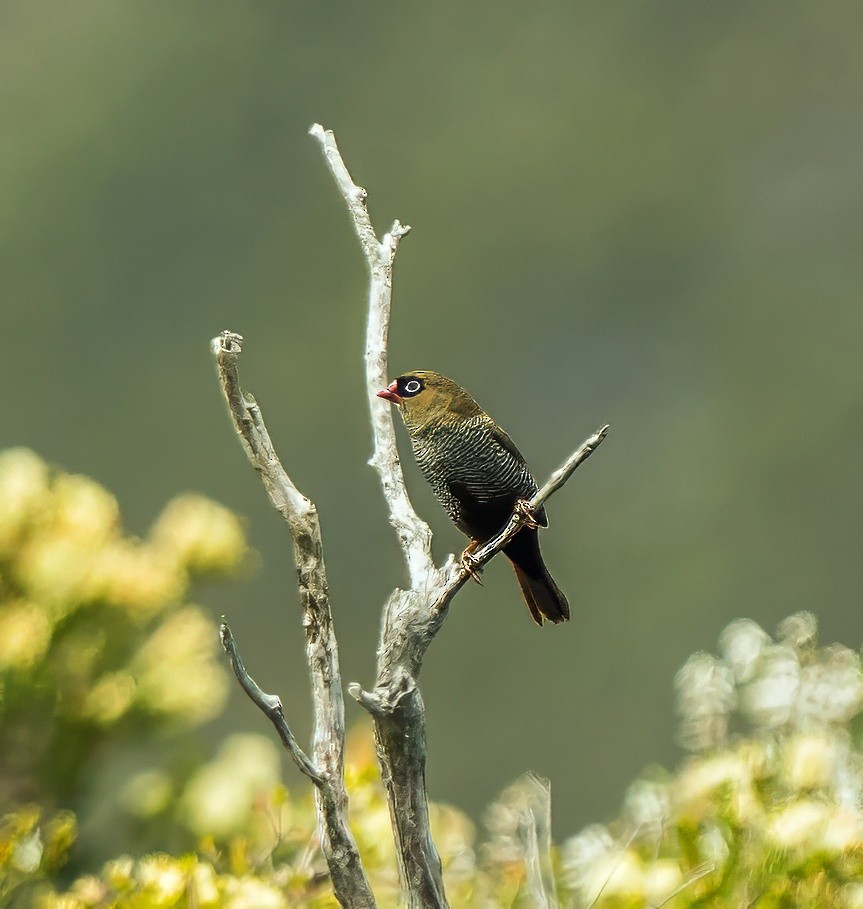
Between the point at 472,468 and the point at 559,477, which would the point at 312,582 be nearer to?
the point at 559,477

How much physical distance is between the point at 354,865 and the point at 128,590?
0.83m

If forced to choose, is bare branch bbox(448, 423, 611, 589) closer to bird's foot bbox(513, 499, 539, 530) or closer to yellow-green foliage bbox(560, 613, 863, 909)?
bird's foot bbox(513, 499, 539, 530)

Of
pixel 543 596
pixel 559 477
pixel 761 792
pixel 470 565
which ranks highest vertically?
pixel 559 477

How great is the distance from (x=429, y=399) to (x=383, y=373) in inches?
3.6

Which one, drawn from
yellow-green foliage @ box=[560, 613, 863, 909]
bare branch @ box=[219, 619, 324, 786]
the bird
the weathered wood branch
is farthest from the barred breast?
bare branch @ box=[219, 619, 324, 786]

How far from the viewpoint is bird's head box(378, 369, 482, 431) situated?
1.64 metres

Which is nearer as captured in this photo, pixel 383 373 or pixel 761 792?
pixel 761 792

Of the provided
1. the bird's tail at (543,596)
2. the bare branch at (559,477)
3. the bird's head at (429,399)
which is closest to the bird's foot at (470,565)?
the bare branch at (559,477)

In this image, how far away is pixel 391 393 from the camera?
160cm

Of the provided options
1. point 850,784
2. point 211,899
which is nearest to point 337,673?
point 211,899

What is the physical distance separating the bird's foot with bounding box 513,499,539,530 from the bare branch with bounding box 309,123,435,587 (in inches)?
5.2

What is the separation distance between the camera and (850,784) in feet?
4.73

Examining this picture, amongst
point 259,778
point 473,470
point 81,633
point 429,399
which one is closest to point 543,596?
point 473,470

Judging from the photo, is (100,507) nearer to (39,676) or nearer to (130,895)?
(39,676)
